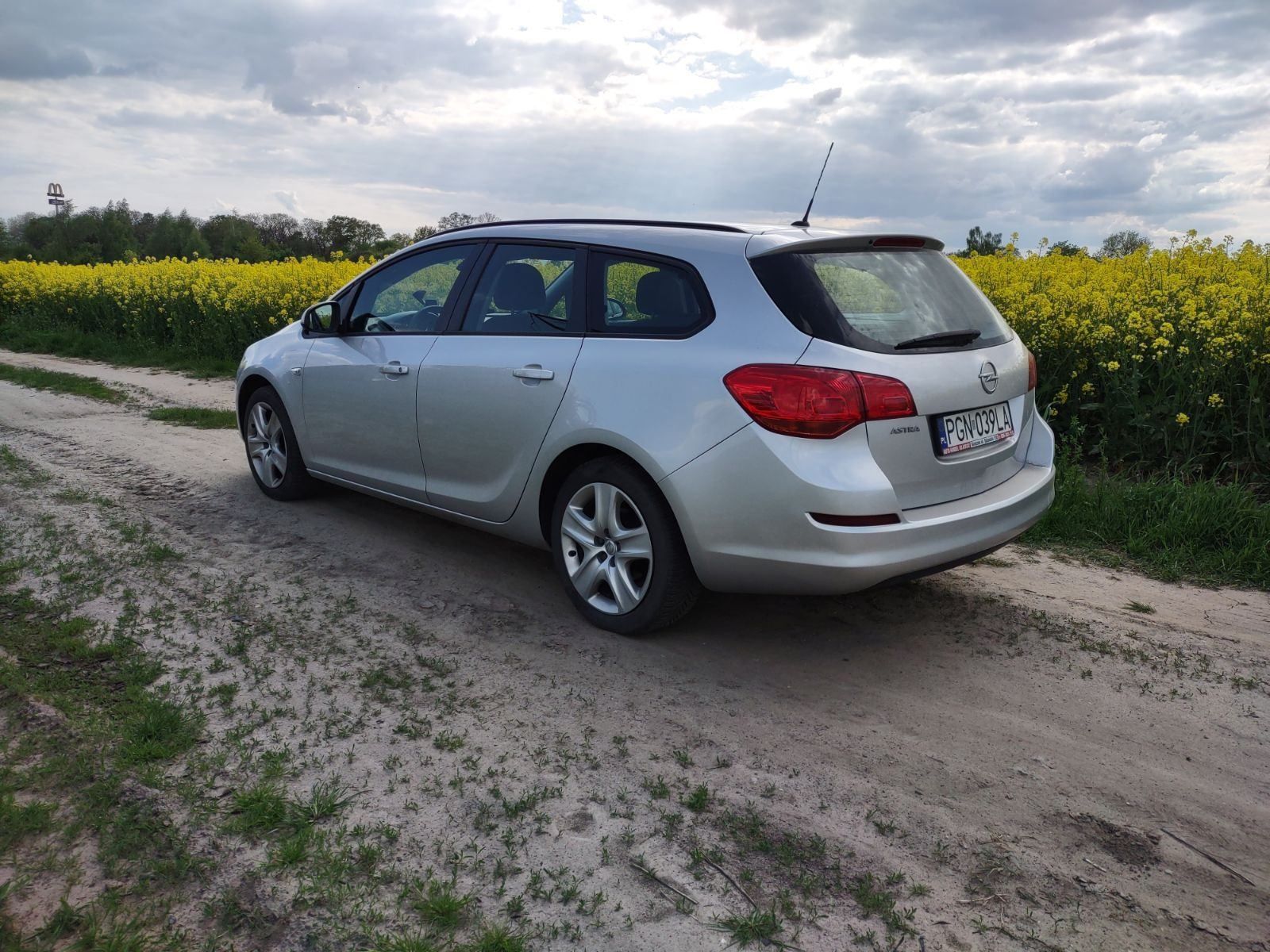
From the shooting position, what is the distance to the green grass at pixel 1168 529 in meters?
5.16

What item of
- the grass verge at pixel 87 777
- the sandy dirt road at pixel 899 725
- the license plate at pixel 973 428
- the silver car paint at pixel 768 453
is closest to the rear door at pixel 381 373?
the sandy dirt road at pixel 899 725

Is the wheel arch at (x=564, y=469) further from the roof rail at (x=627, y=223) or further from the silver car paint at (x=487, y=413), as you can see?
the roof rail at (x=627, y=223)

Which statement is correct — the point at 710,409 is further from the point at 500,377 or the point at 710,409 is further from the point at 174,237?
the point at 174,237

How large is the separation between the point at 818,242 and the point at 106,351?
14.7 metres

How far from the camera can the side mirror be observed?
561cm

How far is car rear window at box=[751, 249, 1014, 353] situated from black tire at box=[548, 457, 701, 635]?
2.89ft

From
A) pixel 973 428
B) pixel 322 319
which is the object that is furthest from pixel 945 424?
pixel 322 319

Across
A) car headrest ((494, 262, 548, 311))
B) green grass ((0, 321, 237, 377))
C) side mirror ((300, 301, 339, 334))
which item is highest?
car headrest ((494, 262, 548, 311))

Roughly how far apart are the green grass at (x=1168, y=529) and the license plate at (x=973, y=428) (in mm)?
1793

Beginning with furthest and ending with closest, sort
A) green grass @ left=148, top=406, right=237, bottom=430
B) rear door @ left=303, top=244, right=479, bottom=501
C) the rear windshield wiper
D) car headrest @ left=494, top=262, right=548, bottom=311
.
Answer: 1. green grass @ left=148, top=406, right=237, bottom=430
2. rear door @ left=303, top=244, right=479, bottom=501
3. car headrest @ left=494, top=262, right=548, bottom=311
4. the rear windshield wiper

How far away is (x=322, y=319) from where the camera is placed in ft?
18.9

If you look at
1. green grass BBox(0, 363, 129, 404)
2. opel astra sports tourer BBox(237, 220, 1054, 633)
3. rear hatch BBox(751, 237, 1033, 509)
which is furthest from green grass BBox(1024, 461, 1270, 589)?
green grass BBox(0, 363, 129, 404)

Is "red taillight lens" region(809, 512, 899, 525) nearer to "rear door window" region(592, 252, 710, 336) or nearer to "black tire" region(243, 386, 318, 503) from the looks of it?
"rear door window" region(592, 252, 710, 336)

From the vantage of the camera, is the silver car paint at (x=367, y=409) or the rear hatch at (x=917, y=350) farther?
the silver car paint at (x=367, y=409)
